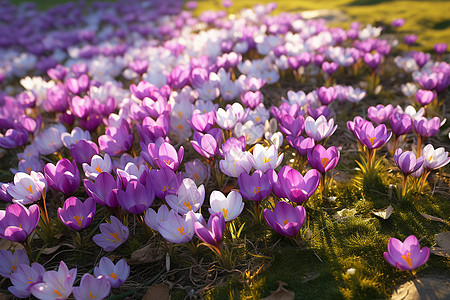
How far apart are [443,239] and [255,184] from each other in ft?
3.16

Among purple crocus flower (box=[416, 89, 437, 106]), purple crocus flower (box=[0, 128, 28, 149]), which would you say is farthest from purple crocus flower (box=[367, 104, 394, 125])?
purple crocus flower (box=[0, 128, 28, 149])

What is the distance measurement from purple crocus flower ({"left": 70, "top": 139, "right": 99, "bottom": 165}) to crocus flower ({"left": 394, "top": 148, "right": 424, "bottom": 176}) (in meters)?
1.78

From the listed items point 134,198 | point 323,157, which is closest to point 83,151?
point 134,198

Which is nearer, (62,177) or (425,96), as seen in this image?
(62,177)

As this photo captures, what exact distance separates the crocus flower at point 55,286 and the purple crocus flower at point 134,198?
1.26 feet

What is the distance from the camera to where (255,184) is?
1.78 meters

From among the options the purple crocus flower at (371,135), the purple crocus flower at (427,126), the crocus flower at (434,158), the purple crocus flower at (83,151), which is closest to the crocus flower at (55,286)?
the purple crocus flower at (83,151)

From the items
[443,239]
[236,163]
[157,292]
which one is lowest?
[157,292]

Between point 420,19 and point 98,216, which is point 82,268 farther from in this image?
point 420,19

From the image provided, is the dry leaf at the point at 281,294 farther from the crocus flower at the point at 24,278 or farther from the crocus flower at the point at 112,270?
the crocus flower at the point at 24,278

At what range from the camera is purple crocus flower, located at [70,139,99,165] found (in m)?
2.21

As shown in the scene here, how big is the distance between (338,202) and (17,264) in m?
1.77

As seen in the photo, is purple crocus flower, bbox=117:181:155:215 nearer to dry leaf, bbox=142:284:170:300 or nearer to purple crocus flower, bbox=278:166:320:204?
dry leaf, bbox=142:284:170:300

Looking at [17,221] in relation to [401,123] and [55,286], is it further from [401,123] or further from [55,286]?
[401,123]
